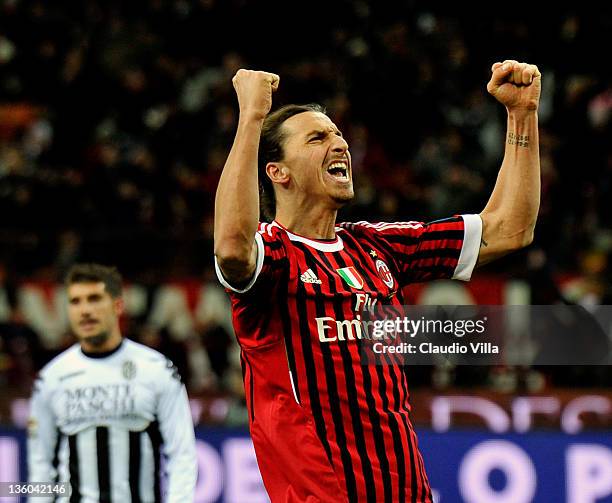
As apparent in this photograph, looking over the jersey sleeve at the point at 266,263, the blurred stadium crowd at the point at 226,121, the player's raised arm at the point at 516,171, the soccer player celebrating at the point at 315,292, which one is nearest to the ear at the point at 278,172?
the soccer player celebrating at the point at 315,292

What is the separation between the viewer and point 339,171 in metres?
3.62

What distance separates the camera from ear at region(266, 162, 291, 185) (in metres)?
3.63

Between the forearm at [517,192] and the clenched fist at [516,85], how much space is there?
0.03 metres

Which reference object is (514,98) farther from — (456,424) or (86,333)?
(456,424)

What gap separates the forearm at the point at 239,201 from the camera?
120 inches

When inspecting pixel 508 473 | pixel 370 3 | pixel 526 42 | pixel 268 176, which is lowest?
pixel 508 473

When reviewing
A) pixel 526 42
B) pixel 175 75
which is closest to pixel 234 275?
pixel 526 42

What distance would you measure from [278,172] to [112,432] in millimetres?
2374

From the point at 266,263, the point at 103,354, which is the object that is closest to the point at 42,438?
the point at 103,354

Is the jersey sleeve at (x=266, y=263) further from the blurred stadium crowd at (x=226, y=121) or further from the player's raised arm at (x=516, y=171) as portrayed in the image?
the blurred stadium crowd at (x=226, y=121)

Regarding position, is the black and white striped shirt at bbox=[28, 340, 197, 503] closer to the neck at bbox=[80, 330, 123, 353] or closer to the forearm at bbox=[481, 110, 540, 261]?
the neck at bbox=[80, 330, 123, 353]

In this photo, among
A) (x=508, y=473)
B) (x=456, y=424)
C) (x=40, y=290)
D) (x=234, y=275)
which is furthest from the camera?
(x=40, y=290)

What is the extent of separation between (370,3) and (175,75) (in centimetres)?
240

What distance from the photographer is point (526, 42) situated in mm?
11828
